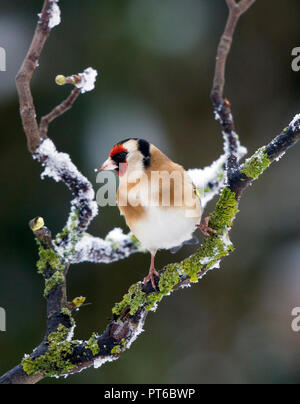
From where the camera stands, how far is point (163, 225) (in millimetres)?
1108

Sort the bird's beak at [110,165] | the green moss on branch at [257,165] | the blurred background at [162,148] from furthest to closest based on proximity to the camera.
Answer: the blurred background at [162,148] → the bird's beak at [110,165] → the green moss on branch at [257,165]

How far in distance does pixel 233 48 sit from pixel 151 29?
388 mm

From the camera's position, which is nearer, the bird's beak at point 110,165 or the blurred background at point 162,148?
the bird's beak at point 110,165

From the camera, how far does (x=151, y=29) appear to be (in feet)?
8.31

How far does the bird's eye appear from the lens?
3.72 ft

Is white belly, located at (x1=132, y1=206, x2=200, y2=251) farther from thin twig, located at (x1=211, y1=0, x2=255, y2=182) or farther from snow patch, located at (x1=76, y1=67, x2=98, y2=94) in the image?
snow patch, located at (x1=76, y1=67, x2=98, y2=94)

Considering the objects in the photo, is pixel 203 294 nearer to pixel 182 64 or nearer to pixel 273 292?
pixel 273 292

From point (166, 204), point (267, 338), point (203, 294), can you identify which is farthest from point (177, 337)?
point (166, 204)

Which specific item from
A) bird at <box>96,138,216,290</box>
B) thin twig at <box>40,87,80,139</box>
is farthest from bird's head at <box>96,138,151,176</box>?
thin twig at <box>40,87,80,139</box>

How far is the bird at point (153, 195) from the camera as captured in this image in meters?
1.10

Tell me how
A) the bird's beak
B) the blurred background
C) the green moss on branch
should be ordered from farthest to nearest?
the blurred background < the bird's beak < the green moss on branch

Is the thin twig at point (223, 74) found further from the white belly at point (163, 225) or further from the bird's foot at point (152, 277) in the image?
the bird's foot at point (152, 277)

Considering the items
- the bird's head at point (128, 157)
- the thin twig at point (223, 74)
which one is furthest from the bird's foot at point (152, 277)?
the thin twig at point (223, 74)

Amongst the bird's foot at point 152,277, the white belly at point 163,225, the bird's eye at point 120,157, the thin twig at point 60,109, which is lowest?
the bird's foot at point 152,277
